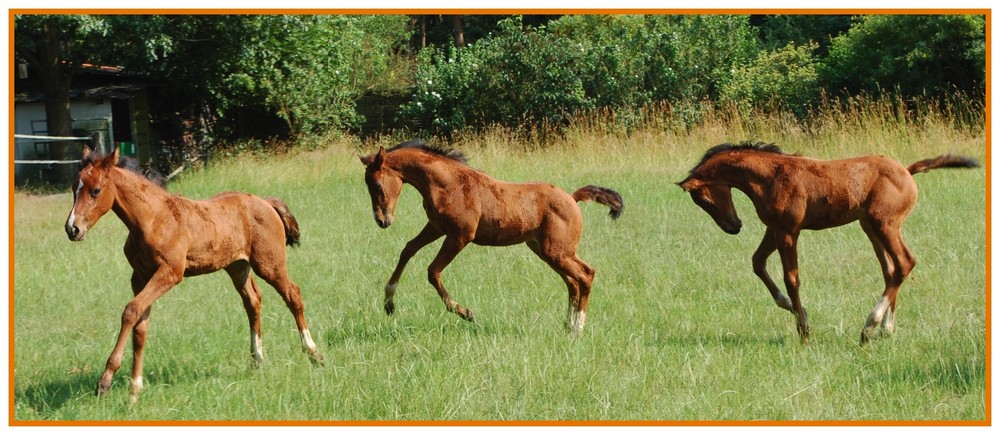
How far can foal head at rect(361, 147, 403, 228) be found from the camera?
7.32 meters

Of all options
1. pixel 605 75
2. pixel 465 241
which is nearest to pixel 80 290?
pixel 465 241

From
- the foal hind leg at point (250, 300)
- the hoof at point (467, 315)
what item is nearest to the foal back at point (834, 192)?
the hoof at point (467, 315)

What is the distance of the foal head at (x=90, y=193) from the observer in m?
5.92

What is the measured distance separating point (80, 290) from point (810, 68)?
22426 mm

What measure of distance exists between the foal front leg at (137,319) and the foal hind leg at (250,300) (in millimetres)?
745

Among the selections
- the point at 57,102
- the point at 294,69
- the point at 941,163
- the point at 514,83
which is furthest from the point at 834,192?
the point at 57,102

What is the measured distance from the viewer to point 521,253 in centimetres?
1149

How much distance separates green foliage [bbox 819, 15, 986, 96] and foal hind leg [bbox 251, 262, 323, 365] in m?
19.0

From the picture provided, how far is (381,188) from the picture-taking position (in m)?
7.33

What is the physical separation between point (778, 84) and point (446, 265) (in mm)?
21262

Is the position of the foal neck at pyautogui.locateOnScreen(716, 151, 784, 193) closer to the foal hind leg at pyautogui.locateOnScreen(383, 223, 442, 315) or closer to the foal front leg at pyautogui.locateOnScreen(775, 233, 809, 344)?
the foal front leg at pyautogui.locateOnScreen(775, 233, 809, 344)

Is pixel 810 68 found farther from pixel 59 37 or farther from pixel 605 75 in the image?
pixel 59 37

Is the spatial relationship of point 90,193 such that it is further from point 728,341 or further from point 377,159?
point 728,341

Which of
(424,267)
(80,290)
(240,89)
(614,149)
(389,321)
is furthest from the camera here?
(240,89)
